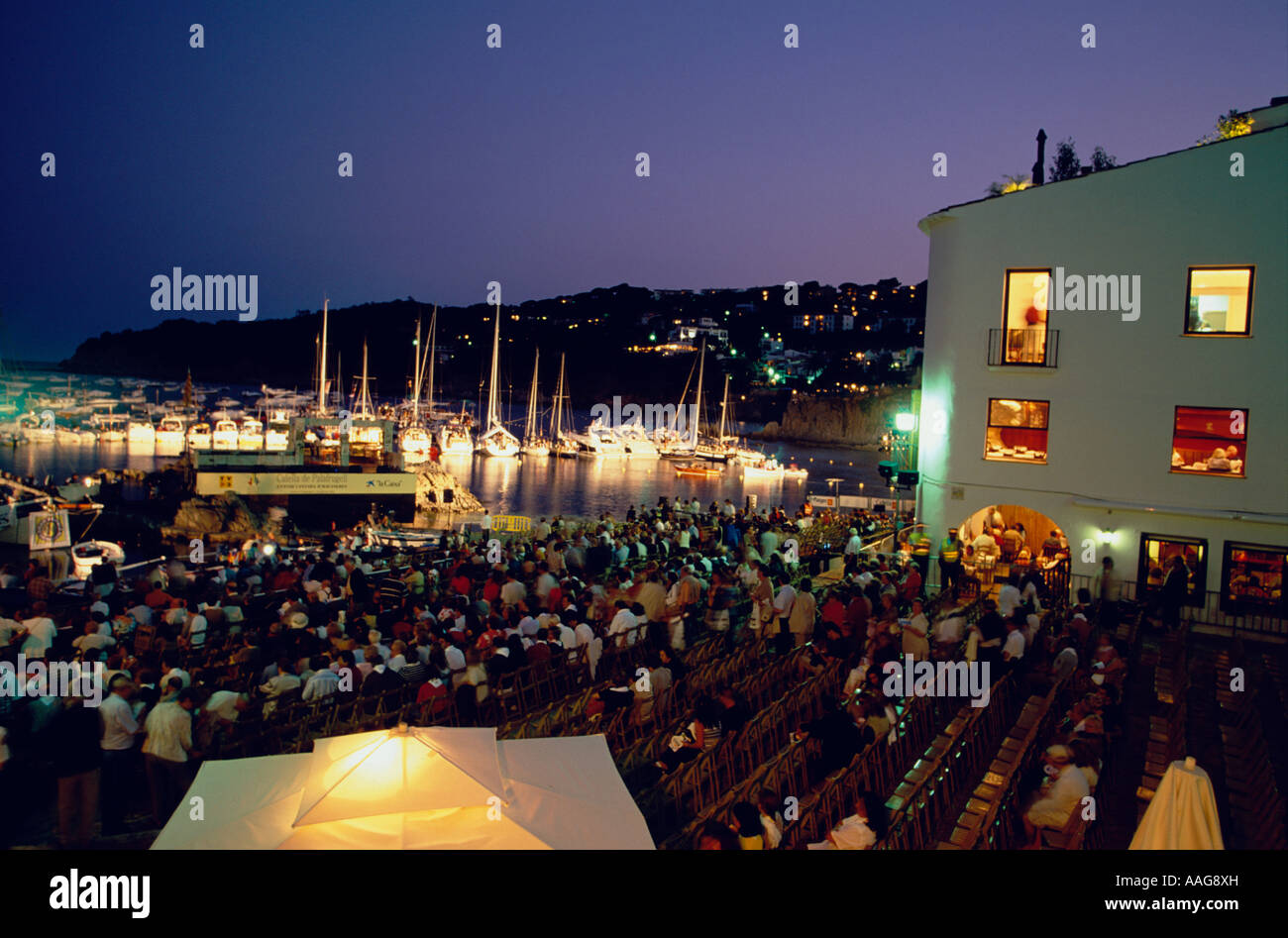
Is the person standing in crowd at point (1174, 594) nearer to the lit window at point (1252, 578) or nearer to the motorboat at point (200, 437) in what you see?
the lit window at point (1252, 578)

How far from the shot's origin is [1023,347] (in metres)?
16.7

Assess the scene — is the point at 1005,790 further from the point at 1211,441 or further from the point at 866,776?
the point at 1211,441

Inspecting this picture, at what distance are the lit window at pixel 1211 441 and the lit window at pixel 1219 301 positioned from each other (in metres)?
1.44

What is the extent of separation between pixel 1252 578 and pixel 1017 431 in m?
4.78

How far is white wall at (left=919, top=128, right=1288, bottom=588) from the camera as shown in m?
14.3

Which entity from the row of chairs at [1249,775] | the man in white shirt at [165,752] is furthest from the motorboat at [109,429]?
the row of chairs at [1249,775]

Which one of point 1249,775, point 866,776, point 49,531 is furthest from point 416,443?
point 1249,775

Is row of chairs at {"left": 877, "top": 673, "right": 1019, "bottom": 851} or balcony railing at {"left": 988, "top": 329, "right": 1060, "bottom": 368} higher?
balcony railing at {"left": 988, "top": 329, "right": 1060, "bottom": 368}

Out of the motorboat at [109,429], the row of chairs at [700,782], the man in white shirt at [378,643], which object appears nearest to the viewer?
the row of chairs at [700,782]

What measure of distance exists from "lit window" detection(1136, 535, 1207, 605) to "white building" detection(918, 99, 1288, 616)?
35 millimetres

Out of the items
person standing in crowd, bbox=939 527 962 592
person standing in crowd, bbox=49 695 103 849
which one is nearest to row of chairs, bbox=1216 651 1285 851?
person standing in crowd, bbox=939 527 962 592

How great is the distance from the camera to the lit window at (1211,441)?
14594 mm

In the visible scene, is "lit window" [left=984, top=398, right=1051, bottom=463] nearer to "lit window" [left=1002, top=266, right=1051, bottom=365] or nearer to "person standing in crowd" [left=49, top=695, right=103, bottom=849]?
"lit window" [left=1002, top=266, right=1051, bottom=365]
